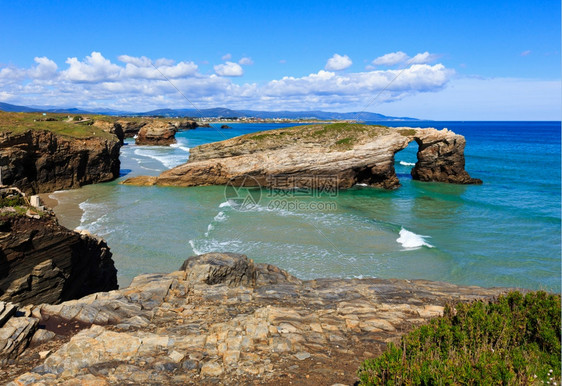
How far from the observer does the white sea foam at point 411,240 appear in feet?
68.5

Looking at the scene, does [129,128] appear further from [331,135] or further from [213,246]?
[213,246]

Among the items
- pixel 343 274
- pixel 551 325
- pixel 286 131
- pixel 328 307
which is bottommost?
pixel 343 274

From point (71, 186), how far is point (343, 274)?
104 feet

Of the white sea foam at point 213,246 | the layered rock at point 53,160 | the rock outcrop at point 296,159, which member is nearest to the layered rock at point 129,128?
the layered rock at point 53,160

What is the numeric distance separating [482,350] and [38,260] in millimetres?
11642

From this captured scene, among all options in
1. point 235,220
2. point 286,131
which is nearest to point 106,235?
point 235,220

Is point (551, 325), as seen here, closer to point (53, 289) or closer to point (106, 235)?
point (53, 289)

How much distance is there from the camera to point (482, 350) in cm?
590

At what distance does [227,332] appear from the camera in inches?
328

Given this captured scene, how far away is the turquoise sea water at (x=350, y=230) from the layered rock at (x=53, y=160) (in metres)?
2.05

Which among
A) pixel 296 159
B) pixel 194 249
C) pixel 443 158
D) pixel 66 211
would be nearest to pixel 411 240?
pixel 194 249

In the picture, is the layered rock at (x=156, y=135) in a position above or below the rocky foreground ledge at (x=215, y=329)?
above

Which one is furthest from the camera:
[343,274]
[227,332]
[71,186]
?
[71,186]

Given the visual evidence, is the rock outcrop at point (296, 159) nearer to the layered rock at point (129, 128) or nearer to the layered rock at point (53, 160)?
the layered rock at point (53, 160)
